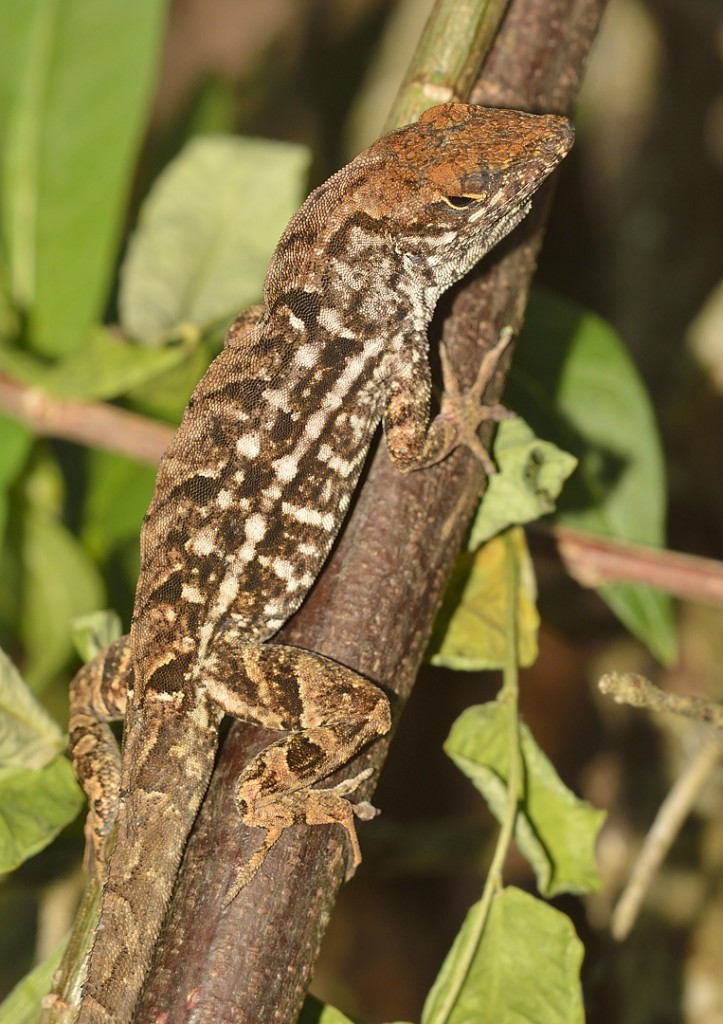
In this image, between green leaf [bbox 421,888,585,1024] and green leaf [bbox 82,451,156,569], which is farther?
green leaf [bbox 82,451,156,569]

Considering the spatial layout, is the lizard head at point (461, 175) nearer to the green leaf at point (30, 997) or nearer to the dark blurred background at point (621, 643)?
the green leaf at point (30, 997)

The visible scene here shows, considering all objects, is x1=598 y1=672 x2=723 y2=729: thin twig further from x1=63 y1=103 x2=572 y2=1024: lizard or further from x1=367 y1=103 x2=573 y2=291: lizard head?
x1=367 y1=103 x2=573 y2=291: lizard head

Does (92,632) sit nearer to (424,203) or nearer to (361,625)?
(361,625)

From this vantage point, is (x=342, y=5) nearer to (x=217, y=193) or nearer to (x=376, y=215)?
(x=217, y=193)

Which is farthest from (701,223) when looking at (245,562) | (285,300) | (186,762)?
(186,762)

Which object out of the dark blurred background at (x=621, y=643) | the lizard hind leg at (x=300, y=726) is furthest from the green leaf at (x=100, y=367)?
the dark blurred background at (x=621, y=643)

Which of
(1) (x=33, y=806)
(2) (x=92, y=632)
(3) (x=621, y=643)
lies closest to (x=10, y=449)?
(2) (x=92, y=632)

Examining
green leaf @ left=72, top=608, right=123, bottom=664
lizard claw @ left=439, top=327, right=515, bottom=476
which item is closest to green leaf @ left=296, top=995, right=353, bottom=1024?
green leaf @ left=72, top=608, right=123, bottom=664
